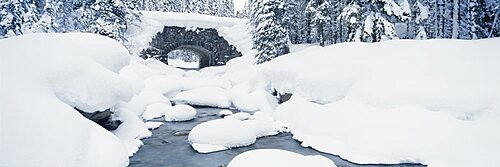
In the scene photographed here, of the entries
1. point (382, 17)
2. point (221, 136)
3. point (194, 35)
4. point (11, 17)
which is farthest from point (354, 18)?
point (11, 17)

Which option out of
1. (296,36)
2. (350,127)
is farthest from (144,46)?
(350,127)

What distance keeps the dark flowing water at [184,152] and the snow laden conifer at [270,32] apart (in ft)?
33.9

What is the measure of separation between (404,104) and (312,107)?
3384 mm

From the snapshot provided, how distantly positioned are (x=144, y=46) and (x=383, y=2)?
1720cm

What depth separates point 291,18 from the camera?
2552 cm

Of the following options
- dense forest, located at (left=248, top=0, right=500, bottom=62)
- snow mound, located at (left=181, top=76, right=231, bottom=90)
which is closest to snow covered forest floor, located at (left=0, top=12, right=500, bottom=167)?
dense forest, located at (left=248, top=0, right=500, bottom=62)

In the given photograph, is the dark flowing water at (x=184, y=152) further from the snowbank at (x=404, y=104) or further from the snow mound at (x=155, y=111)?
the snow mound at (x=155, y=111)

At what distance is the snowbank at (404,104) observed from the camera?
8953mm

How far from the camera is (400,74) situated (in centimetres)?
1151

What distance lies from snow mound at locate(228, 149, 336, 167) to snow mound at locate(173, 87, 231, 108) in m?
11.1

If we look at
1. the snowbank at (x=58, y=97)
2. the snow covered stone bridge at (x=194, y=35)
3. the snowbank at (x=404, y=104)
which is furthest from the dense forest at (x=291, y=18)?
the snowbank at (x=58, y=97)

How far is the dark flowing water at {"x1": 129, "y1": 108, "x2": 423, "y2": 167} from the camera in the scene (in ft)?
30.7

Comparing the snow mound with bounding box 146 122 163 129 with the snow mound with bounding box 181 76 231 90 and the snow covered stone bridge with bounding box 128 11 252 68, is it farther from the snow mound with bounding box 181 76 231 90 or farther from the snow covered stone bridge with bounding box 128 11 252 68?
the snow covered stone bridge with bounding box 128 11 252 68

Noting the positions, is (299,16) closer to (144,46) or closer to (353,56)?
(144,46)
